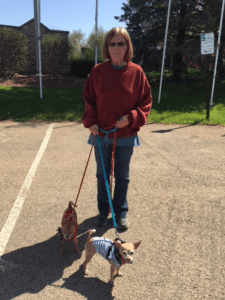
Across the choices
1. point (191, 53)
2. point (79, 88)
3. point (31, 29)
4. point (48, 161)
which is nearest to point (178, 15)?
point (191, 53)

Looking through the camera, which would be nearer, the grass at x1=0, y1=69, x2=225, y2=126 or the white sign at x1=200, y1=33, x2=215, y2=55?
the white sign at x1=200, y1=33, x2=215, y2=55

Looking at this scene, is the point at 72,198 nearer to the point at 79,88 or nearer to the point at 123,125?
the point at 123,125

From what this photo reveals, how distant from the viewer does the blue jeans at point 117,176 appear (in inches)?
121

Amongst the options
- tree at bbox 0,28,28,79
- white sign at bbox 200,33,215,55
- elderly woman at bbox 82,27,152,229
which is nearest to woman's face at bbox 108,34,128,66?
elderly woman at bbox 82,27,152,229

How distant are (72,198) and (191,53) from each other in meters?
12.9

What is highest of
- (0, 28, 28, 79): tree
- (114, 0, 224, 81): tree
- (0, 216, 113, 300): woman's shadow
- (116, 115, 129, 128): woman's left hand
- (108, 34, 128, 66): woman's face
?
(114, 0, 224, 81): tree

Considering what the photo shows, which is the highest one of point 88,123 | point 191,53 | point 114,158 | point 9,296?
point 191,53

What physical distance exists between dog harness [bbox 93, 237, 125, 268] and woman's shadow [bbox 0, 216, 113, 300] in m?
0.31

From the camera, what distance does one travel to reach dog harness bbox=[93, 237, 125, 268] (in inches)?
92.2

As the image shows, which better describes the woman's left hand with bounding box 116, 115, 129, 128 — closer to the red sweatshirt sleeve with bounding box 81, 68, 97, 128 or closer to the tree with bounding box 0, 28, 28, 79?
the red sweatshirt sleeve with bounding box 81, 68, 97, 128

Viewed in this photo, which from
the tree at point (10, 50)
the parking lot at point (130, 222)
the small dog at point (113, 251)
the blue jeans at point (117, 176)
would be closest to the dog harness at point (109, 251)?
the small dog at point (113, 251)

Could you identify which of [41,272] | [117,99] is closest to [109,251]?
[41,272]

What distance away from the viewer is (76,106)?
34.5 ft

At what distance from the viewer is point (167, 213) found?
371cm
